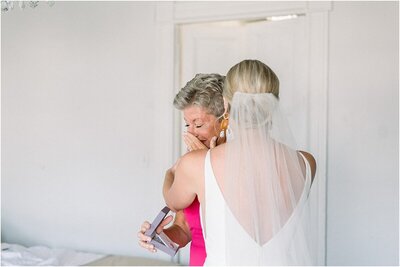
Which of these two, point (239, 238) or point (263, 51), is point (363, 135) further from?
point (239, 238)

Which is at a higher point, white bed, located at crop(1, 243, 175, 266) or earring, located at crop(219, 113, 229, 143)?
earring, located at crop(219, 113, 229, 143)

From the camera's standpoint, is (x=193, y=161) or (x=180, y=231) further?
(x=180, y=231)

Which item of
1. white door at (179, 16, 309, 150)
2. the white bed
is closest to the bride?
white door at (179, 16, 309, 150)

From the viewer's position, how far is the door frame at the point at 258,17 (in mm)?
3721

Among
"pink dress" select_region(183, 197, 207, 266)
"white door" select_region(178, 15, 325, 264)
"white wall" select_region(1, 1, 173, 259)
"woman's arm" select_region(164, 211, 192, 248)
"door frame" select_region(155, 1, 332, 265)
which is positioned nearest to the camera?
"pink dress" select_region(183, 197, 207, 266)

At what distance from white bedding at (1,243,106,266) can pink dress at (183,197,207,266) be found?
6.35ft

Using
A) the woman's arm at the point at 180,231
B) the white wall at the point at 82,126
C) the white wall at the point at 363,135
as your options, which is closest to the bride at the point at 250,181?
the woman's arm at the point at 180,231

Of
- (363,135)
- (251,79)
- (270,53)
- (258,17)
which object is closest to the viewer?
(251,79)

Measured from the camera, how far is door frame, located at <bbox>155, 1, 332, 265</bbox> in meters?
3.72

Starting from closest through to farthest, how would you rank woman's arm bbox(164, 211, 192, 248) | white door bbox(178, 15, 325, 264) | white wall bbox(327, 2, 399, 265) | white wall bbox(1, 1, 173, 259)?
woman's arm bbox(164, 211, 192, 248)
white wall bbox(327, 2, 399, 265)
white door bbox(178, 15, 325, 264)
white wall bbox(1, 1, 173, 259)

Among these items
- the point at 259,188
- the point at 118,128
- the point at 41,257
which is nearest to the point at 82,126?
the point at 118,128

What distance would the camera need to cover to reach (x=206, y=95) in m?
2.29

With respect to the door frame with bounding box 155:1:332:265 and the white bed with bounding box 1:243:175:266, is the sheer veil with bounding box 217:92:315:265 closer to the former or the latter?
the door frame with bounding box 155:1:332:265

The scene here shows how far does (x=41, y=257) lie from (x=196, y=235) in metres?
2.23
